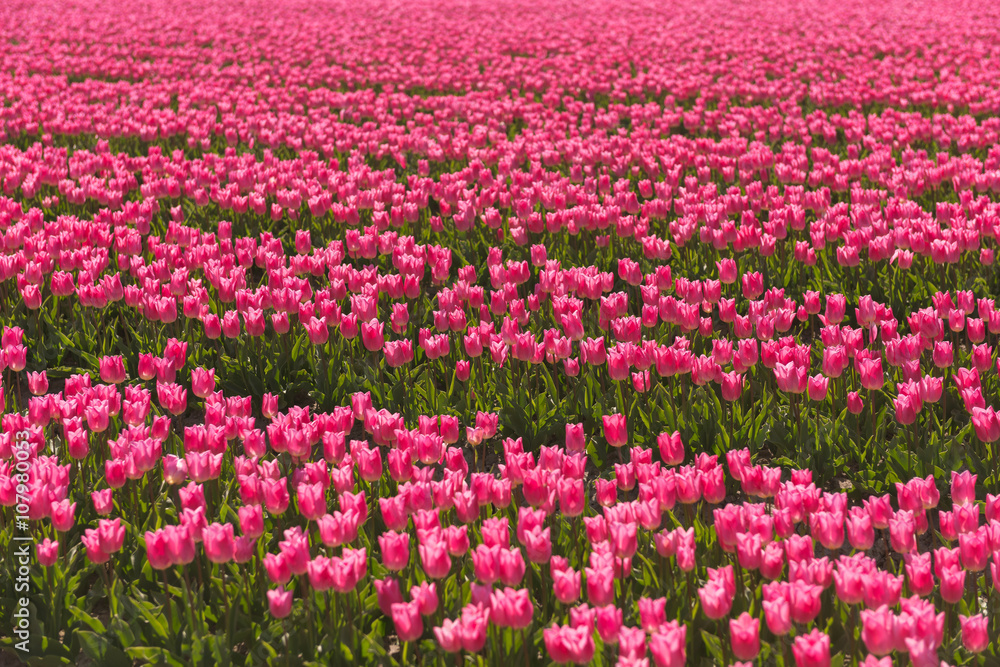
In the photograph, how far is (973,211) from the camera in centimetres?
584

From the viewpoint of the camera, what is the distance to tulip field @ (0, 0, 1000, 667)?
8.32 ft

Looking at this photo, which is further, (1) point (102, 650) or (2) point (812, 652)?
(1) point (102, 650)

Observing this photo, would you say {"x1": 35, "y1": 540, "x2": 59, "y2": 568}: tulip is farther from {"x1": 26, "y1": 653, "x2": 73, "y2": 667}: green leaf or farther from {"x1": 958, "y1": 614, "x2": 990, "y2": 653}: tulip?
{"x1": 958, "y1": 614, "x2": 990, "y2": 653}: tulip

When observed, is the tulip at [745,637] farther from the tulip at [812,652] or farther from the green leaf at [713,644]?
the green leaf at [713,644]

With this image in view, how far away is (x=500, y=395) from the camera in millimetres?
4207

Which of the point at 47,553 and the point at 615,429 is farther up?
the point at 615,429

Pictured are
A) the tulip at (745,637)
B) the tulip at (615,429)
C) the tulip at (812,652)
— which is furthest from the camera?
the tulip at (615,429)

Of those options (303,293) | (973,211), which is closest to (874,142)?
(973,211)

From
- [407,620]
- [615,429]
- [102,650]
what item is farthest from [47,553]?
[615,429]

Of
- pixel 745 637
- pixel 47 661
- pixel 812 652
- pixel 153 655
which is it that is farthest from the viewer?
pixel 47 661

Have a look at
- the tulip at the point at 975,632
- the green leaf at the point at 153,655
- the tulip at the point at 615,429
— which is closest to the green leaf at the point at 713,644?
the tulip at the point at 975,632

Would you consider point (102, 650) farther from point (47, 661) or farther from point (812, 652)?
point (812, 652)

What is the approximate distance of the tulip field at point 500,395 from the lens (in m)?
2.54

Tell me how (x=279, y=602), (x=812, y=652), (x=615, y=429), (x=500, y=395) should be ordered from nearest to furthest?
1. (x=812, y=652)
2. (x=279, y=602)
3. (x=615, y=429)
4. (x=500, y=395)
